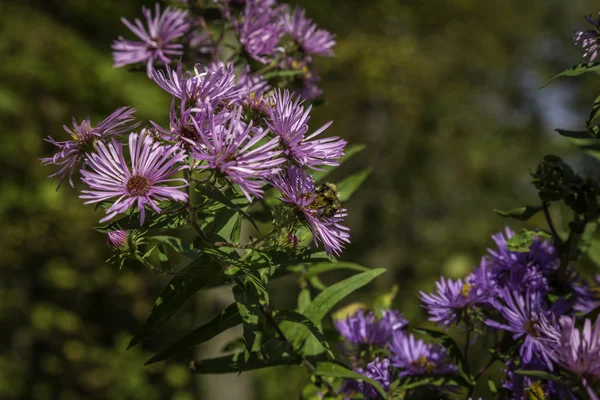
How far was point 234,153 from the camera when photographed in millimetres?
507

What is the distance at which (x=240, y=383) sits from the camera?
254 cm

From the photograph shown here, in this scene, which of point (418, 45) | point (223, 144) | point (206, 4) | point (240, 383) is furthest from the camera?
point (418, 45)

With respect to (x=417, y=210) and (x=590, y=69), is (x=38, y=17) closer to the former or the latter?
(x=590, y=69)

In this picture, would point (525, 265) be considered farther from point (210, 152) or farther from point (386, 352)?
point (210, 152)

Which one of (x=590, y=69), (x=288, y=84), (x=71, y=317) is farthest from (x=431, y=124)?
(x=590, y=69)

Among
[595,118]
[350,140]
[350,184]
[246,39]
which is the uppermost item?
[350,140]

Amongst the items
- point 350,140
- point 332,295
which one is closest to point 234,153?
point 332,295

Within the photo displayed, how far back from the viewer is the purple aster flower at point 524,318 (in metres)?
0.57

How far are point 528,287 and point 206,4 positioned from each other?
69 centimetres

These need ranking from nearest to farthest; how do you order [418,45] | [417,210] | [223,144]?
1. [223,144]
2. [418,45]
3. [417,210]

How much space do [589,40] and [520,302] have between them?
0.30m

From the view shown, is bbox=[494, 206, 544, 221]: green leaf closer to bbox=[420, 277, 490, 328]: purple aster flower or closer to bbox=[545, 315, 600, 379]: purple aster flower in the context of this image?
bbox=[420, 277, 490, 328]: purple aster flower

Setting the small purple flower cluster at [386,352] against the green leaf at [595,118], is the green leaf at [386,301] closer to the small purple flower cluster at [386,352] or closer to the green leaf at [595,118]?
the small purple flower cluster at [386,352]

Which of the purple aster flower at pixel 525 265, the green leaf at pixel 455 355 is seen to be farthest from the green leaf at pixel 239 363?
the purple aster flower at pixel 525 265
